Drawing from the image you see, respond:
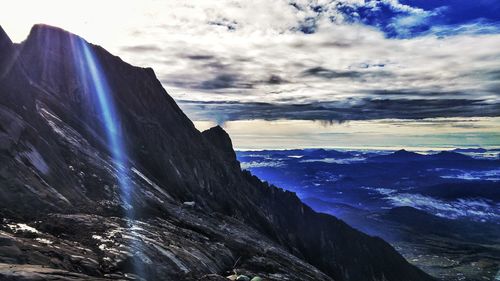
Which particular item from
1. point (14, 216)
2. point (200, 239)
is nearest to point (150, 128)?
point (200, 239)

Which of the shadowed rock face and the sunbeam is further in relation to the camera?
the sunbeam

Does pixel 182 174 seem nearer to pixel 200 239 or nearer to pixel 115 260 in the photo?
pixel 200 239

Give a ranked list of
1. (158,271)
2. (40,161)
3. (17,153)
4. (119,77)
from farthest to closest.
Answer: (119,77)
(40,161)
(17,153)
(158,271)

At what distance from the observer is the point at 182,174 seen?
14925 centimetres

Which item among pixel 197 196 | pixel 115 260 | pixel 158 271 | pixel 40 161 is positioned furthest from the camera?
pixel 197 196

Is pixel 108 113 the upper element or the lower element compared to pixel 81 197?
upper

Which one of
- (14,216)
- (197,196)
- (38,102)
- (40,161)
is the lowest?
(197,196)

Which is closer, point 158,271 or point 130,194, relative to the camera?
point 158,271

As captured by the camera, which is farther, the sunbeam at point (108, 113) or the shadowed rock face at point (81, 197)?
the sunbeam at point (108, 113)

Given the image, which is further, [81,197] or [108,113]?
[108,113]

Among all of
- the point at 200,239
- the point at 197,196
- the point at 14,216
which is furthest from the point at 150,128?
the point at 14,216

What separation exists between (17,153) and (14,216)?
49.3 feet

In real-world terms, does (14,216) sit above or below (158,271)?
above

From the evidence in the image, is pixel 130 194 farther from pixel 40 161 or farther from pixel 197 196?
pixel 197 196
